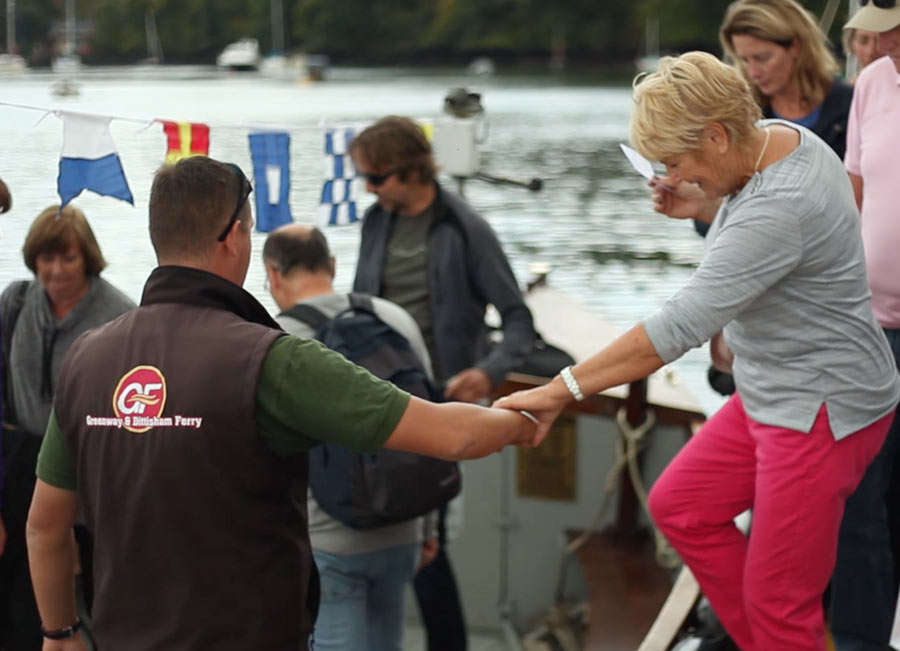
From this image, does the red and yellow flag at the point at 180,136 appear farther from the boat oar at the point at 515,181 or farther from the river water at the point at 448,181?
the boat oar at the point at 515,181

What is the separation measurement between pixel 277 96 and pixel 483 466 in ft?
106

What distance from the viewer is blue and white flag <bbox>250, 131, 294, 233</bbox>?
16.9 feet

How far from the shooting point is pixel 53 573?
8.40 feet

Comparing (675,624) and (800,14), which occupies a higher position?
(800,14)

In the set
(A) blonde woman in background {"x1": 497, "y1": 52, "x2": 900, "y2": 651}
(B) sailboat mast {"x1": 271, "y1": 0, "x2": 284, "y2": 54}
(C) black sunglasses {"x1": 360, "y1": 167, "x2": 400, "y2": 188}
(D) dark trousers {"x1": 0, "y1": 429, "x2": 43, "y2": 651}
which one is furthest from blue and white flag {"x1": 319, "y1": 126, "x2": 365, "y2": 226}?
(B) sailboat mast {"x1": 271, "y1": 0, "x2": 284, "y2": 54}

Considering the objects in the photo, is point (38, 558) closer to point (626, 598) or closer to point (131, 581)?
point (131, 581)

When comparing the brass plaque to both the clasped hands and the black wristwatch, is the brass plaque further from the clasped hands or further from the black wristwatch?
the black wristwatch

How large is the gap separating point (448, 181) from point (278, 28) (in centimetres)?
1898

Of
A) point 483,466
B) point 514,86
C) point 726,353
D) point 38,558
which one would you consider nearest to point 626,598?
point 483,466

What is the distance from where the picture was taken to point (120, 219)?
441 centimetres

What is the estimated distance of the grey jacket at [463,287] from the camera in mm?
4539

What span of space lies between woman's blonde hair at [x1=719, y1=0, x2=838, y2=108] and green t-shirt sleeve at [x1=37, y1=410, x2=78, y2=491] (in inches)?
94.2

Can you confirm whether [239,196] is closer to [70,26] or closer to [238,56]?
[70,26]

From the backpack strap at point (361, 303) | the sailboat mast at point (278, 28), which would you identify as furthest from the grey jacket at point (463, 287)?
the sailboat mast at point (278, 28)
